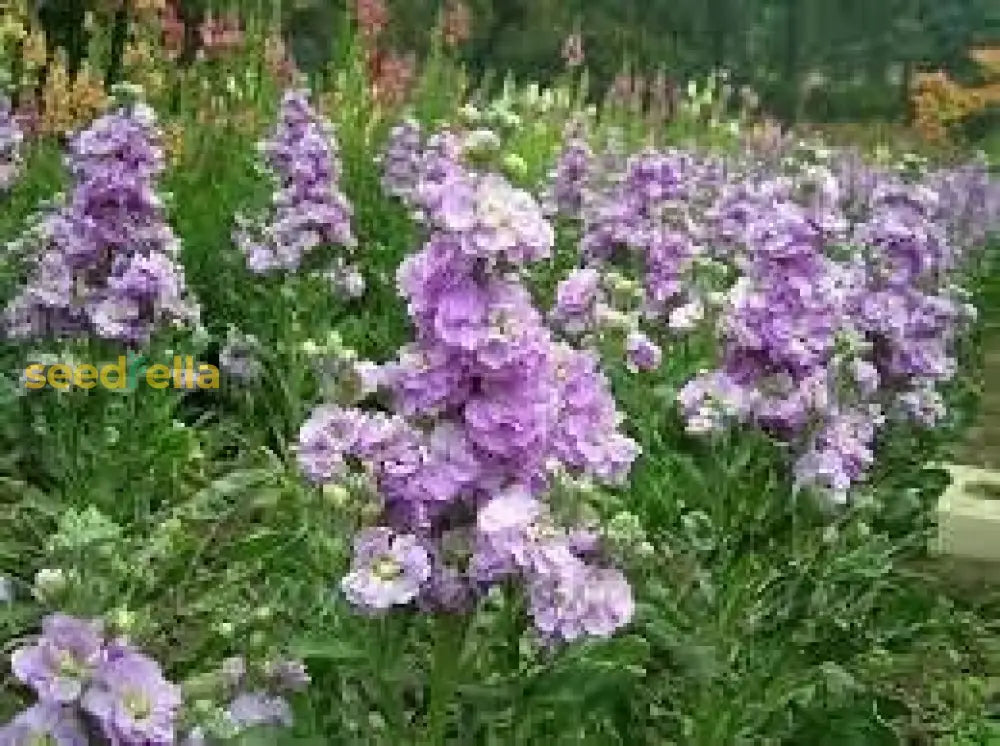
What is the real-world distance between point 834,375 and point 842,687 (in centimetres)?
74

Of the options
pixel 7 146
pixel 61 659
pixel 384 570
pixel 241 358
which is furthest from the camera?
pixel 241 358

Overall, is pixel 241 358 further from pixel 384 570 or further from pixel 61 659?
pixel 61 659

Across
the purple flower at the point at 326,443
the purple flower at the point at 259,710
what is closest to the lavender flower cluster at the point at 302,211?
the purple flower at the point at 326,443

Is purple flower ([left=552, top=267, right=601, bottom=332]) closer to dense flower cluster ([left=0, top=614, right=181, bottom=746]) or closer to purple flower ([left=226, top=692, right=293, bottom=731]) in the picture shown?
purple flower ([left=226, top=692, right=293, bottom=731])

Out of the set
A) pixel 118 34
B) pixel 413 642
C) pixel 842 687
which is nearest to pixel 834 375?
pixel 842 687

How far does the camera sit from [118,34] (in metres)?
9.32

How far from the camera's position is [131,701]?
2.44 metres

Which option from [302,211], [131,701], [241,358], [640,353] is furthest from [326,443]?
[302,211]

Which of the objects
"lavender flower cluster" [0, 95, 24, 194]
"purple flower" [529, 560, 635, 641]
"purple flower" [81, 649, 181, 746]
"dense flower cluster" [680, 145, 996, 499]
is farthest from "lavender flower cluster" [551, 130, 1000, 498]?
"purple flower" [81, 649, 181, 746]

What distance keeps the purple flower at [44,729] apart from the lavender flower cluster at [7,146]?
3.79 meters

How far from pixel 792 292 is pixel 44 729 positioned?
2346 millimetres

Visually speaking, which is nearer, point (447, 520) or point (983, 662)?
point (447, 520)

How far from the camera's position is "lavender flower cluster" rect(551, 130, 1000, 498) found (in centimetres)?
440

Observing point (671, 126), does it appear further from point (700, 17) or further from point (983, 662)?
point (700, 17)
